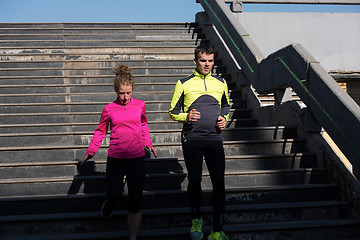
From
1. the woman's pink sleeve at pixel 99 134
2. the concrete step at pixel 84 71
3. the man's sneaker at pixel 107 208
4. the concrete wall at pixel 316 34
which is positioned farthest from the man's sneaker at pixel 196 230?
the concrete wall at pixel 316 34

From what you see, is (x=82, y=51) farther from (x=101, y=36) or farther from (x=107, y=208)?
(x=107, y=208)

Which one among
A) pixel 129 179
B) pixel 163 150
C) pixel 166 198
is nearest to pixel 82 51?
pixel 163 150

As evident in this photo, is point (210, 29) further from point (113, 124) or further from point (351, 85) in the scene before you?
point (113, 124)

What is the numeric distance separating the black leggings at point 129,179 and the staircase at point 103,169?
47cm

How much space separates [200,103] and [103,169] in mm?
1761

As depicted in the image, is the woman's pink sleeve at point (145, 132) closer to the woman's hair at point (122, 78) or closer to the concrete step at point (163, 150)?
the woman's hair at point (122, 78)

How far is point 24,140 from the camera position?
6176 millimetres

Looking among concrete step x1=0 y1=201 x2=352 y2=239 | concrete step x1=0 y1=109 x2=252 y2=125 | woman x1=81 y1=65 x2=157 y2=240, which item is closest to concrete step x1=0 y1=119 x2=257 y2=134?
concrete step x1=0 y1=109 x2=252 y2=125

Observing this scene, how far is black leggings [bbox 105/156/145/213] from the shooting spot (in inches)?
160

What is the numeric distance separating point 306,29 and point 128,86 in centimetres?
771

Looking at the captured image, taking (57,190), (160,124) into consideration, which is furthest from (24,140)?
(160,124)

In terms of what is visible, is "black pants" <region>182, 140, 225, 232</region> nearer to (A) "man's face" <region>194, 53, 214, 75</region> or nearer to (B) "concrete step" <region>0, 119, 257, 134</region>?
(A) "man's face" <region>194, 53, 214, 75</region>

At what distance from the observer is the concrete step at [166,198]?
479 cm

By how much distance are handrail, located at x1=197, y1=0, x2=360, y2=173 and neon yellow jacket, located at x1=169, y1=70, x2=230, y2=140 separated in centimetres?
145
